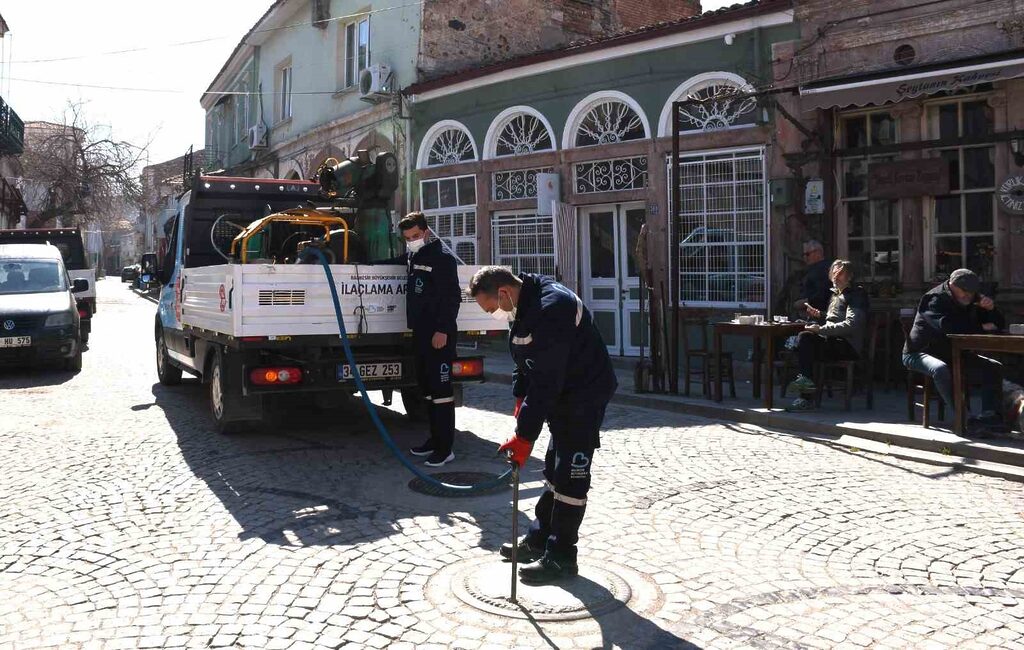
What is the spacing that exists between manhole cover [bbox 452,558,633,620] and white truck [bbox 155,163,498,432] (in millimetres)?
3096

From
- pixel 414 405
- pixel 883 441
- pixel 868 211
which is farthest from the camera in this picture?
pixel 868 211

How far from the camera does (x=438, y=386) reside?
6.75m

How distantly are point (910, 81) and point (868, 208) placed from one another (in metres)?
2.02

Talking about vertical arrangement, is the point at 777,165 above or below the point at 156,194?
below

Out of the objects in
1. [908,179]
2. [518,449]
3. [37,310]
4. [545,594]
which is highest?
[908,179]

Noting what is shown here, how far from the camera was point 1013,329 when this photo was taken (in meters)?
7.38

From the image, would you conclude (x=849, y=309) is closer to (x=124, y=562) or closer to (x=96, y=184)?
(x=124, y=562)

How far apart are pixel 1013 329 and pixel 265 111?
22749mm

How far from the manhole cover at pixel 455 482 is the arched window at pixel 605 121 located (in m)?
8.21

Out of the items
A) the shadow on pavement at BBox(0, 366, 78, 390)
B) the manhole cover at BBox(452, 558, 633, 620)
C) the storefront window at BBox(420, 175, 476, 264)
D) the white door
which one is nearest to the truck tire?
the manhole cover at BBox(452, 558, 633, 620)

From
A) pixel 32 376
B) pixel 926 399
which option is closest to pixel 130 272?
pixel 32 376

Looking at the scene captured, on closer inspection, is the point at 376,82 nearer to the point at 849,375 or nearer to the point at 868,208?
the point at 868,208

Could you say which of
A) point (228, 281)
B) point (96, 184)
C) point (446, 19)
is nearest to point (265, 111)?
point (446, 19)

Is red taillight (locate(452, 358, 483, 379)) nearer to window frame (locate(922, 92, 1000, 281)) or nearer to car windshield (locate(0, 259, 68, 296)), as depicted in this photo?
window frame (locate(922, 92, 1000, 281))
